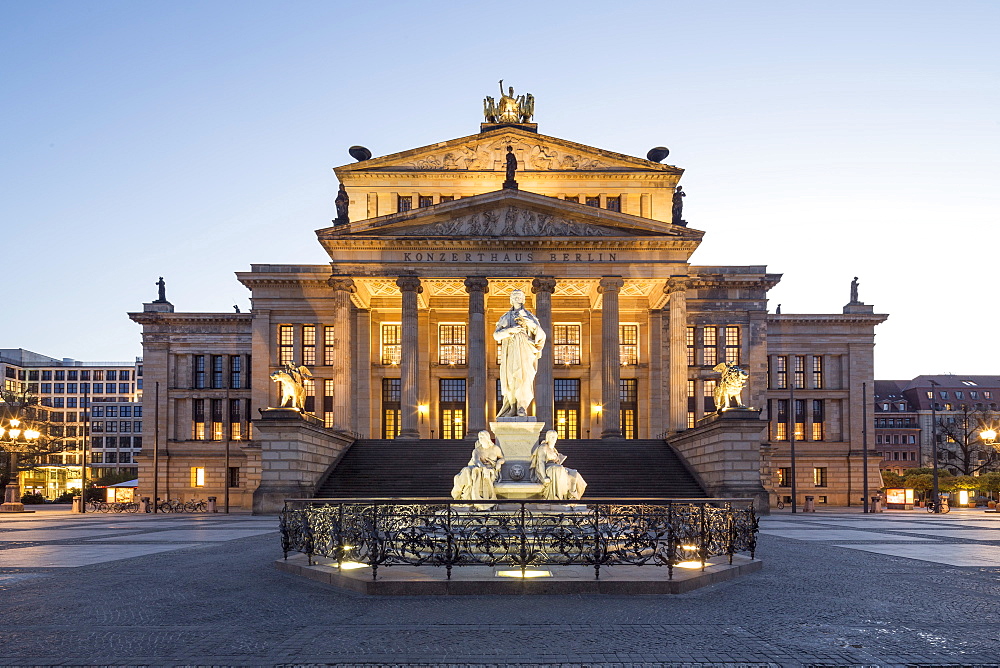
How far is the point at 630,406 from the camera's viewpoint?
60469 mm

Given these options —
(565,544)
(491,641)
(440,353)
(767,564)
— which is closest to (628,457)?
(440,353)

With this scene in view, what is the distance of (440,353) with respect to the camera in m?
61.0

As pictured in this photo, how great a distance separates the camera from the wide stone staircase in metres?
38.7

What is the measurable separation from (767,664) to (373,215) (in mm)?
52159

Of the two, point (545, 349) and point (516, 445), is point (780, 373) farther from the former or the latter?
point (516, 445)

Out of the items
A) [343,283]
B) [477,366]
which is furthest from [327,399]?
[477,366]

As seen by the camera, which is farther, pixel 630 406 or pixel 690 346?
pixel 690 346

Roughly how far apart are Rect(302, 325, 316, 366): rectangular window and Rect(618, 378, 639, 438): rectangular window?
2290 centimetres

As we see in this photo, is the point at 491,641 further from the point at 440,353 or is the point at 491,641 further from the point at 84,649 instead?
the point at 440,353

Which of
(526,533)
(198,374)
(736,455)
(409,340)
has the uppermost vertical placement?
(409,340)

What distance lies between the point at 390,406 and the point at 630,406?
17499mm

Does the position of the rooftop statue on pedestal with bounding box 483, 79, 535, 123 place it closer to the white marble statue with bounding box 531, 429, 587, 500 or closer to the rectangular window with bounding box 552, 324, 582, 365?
the rectangular window with bounding box 552, 324, 582, 365

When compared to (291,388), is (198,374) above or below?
above

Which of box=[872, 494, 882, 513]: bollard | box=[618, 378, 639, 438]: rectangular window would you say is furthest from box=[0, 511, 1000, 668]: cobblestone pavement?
box=[618, 378, 639, 438]: rectangular window
